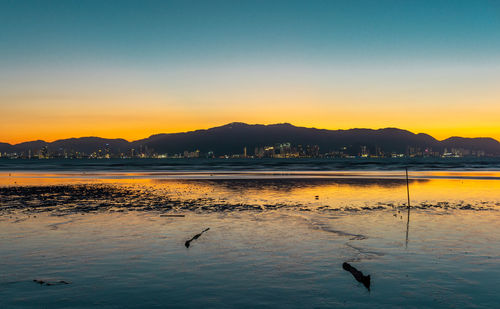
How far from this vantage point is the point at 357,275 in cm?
1421

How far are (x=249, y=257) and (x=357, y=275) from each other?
4.43 meters

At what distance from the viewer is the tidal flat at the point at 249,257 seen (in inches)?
493

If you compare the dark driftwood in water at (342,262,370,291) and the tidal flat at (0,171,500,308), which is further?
the dark driftwood in water at (342,262,370,291)

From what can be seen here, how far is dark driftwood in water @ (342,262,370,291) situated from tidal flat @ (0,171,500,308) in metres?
0.15

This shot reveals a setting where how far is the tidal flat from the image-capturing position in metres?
12.5

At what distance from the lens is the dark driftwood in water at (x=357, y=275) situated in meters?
13.6

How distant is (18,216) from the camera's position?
27484mm

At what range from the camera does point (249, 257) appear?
668 inches

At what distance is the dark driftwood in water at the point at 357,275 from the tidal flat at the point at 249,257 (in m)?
0.15

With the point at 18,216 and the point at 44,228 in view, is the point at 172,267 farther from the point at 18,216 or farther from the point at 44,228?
the point at 18,216

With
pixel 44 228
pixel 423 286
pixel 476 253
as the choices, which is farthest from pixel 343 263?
pixel 44 228

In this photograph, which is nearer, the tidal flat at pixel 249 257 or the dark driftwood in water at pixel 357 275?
the tidal flat at pixel 249 257

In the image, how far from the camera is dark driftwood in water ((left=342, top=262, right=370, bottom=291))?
13605mm

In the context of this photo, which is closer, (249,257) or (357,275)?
(357,275)
